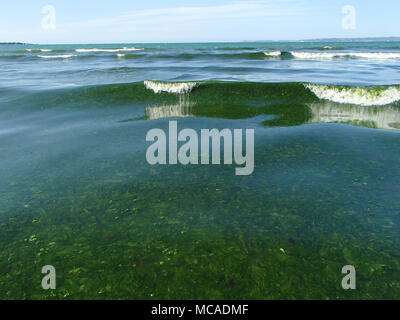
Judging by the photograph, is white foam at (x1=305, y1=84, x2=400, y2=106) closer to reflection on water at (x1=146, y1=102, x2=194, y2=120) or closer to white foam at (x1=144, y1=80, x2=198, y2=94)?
reflection on water at (x1=146, y1=102, x2=194, y2=120)

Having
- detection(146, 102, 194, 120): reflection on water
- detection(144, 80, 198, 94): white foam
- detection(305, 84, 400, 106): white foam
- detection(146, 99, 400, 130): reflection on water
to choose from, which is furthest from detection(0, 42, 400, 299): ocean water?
detection(144, 80, 198, 94): white foam

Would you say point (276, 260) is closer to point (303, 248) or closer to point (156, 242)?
point (303, 248)

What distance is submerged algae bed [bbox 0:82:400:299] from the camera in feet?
12.3

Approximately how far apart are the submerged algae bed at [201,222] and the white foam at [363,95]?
4.81 m

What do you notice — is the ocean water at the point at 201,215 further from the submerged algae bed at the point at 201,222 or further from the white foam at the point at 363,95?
the white foam at the point at 363,95

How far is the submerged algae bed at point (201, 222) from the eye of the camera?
12.3 ft

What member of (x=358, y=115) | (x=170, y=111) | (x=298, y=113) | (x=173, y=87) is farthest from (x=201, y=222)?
(x=173, y=87)

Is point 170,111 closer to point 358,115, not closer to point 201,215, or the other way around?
point 358,115

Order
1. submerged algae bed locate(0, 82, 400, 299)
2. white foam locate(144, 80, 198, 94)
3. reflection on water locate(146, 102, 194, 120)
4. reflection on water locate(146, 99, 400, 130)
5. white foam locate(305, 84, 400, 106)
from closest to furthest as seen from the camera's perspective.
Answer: submerged algae bed locate(0, 82, 400, 299)
reflection on water locate(146, 99, 400, 130)
reflection on water locate(146, 102, 194, 120)
white foam locate(305, 84, 400, 106)
white foam locate(144, 80, 198, 94)

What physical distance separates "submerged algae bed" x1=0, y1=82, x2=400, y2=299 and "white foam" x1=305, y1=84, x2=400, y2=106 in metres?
4.81

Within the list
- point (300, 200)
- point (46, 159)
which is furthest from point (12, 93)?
point (300, 200)

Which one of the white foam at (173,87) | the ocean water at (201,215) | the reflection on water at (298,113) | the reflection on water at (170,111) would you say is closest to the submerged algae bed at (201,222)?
the ocean water at (201,215)

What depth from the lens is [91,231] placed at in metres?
4.74

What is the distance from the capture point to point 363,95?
13.0 metres
